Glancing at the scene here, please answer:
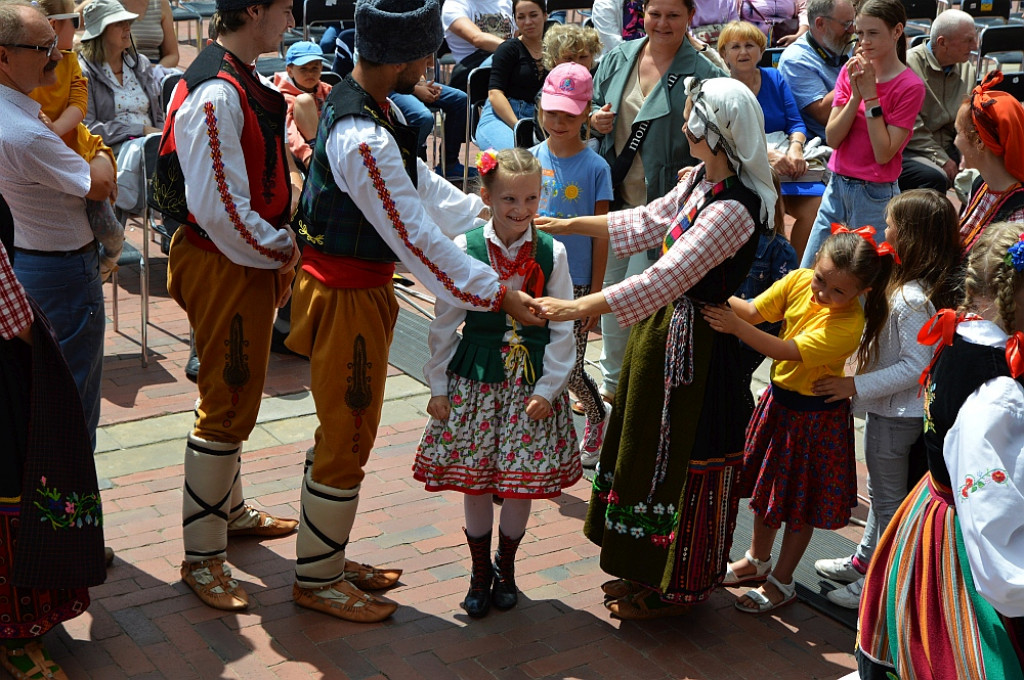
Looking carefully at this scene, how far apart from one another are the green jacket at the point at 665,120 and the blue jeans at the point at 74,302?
2.49m

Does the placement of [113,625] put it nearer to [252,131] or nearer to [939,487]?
[252,131]

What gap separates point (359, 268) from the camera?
391 cm

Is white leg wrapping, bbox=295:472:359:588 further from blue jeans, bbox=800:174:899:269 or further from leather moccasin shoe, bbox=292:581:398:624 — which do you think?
blue jeans, bbox=800:174:899:269

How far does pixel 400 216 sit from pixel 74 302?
1.39 meters

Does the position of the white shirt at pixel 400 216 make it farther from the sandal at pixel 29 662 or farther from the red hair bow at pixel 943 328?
the sandal at pixel 29 662

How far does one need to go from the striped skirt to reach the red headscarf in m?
1.68

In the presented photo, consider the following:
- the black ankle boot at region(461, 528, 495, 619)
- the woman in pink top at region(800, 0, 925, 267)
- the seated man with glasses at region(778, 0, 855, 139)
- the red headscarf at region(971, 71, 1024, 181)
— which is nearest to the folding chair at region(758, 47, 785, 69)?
the seated man with glasses at region(778, 0, 855, 139)

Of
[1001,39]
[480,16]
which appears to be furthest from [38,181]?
[1001,39]

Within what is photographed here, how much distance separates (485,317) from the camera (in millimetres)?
4016

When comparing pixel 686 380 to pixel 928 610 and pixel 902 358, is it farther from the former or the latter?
pixel 928 610

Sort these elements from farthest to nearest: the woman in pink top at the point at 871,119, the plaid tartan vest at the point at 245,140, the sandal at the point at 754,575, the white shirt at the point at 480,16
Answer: the white shirt at the point at 480,16, the woman in pink top at the point at 871,119, the sandal at the point at 754,575, the plaid tartan vest at the point at 245,140

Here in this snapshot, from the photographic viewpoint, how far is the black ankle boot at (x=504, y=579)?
4.21 m

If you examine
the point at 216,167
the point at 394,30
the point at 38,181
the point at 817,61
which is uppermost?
the point at 394,30

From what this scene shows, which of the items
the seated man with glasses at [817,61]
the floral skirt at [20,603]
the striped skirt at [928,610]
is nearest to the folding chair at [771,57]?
the seated man with glasses at [817,61]
